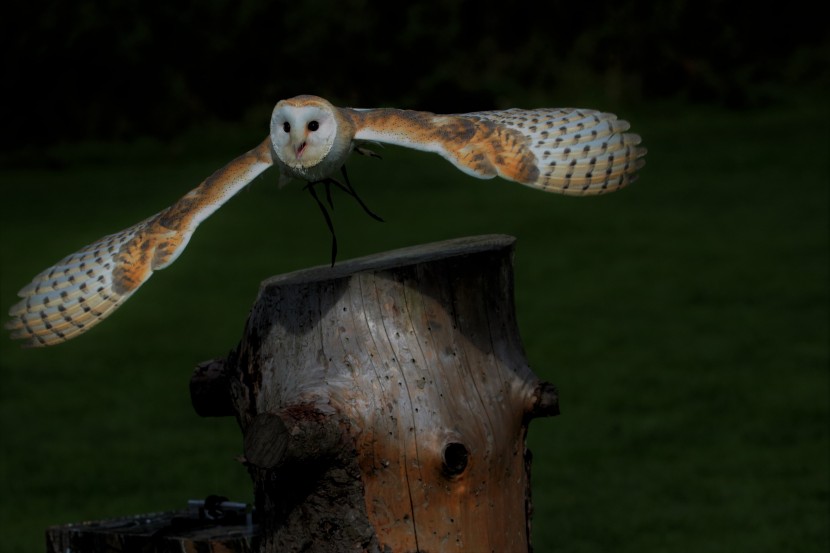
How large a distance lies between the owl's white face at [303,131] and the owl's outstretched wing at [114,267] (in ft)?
0.31

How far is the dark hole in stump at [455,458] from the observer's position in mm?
3178

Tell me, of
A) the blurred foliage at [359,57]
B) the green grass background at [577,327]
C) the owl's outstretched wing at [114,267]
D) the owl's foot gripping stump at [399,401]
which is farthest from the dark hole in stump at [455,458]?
the blurred foliage at [359,57]

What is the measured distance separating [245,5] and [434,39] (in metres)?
1.80

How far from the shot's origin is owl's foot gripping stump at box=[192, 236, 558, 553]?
317 centimetres

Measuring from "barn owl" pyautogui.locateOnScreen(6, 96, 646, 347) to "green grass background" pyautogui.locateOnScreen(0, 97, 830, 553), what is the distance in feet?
7.70

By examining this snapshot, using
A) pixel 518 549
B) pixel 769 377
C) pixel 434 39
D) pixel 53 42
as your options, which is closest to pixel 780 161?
pixel 434 39

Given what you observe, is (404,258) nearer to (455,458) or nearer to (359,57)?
(455,458)

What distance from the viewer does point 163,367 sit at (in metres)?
8.73

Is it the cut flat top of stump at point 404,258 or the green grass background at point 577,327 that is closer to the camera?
the cut flat top of stump at point 404,258

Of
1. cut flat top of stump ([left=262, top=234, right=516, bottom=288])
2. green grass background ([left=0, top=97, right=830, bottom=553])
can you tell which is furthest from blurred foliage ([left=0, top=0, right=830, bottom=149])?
cut flat top of stump ([left=262, top=234, right=516, bottom=288])

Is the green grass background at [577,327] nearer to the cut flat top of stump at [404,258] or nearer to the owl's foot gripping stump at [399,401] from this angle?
the cut flat top of stump at [404,258]

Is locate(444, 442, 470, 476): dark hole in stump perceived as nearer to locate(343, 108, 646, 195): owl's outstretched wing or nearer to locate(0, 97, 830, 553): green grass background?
locate(343, 108, 646, 195): owl's outstretched wing

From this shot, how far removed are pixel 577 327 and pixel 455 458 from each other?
6084mm

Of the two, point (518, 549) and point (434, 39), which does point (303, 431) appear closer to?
point (518, 549)
